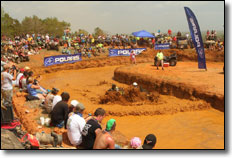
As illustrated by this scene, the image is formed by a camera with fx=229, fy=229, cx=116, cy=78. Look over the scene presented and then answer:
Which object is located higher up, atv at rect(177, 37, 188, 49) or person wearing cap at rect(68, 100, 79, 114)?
atv at rect(177, 37, 188, 49)

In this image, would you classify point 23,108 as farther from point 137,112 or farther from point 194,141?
point 194,141

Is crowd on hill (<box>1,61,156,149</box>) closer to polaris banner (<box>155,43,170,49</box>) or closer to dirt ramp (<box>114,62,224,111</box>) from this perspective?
dirt ramp (<box>114,62,224,111</box>)

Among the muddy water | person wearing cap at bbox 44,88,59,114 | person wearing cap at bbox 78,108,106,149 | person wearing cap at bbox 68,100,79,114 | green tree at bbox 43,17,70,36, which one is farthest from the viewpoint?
green tree at bbox 43,17,70,36

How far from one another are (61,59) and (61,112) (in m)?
17.0

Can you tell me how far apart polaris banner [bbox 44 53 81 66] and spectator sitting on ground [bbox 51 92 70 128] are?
634 inches

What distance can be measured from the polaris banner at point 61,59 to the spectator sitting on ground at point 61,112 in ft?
52.9

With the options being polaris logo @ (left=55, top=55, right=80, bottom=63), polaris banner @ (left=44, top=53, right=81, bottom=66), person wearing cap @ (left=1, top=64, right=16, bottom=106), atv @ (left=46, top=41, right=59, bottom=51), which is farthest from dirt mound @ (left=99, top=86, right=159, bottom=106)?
atv @ (left=46, top=41, right=59, bottom=51)

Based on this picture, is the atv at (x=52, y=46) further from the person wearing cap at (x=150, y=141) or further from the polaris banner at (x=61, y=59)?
the person wearing cap at (x=150, y=141)

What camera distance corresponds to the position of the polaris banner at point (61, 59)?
2173cm

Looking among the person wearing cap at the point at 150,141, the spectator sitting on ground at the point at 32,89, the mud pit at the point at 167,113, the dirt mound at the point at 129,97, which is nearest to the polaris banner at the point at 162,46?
the mud pit at the point at 167,113

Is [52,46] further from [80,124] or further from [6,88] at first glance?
[6,88]

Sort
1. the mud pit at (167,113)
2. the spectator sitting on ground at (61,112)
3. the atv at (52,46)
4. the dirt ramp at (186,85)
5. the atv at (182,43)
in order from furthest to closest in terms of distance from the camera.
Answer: the atv at (182,43) → the atv at (52,46) → the dirt ramp at (186,85) → the mud pit at (167,113) → the spectator sitting on ground at (61,112)

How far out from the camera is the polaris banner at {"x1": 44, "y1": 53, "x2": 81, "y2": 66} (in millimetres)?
21728

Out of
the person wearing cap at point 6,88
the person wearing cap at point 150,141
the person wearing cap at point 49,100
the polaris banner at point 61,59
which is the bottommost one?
the person wearing cap at point 150,141
